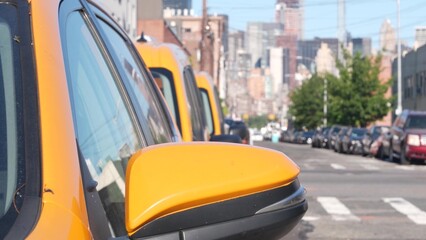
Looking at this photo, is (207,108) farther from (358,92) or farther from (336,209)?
(358,92)

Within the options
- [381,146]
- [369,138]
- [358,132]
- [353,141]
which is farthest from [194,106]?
[358,132]

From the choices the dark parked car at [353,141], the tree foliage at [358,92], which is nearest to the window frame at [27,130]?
the dark parked car at [353,141]

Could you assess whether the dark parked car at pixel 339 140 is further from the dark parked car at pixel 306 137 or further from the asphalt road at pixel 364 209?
the dark parked car at pixel 306 137

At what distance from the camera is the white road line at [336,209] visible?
37.6 feet

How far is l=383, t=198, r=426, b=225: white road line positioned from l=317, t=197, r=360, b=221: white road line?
634 mm

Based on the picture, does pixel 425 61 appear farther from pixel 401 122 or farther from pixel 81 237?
pixel 81 237

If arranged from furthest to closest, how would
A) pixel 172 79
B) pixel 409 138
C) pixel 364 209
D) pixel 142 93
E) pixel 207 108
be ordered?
pixel 409 138, pixel 207 108, pixel 364 209, pixel 172 79, pixel 142 93

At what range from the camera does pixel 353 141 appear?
4316 cm

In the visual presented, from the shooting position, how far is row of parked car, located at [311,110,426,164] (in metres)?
26.9

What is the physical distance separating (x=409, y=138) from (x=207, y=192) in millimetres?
25863

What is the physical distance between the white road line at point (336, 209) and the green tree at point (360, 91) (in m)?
45.7

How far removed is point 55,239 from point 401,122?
28.0m

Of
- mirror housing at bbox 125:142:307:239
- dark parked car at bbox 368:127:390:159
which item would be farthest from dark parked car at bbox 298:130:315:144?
mirror housing at bbox 125:142:307:239

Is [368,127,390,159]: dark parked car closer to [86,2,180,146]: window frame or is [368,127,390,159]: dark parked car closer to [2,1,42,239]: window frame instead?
[86,2,180,146]: window frame
